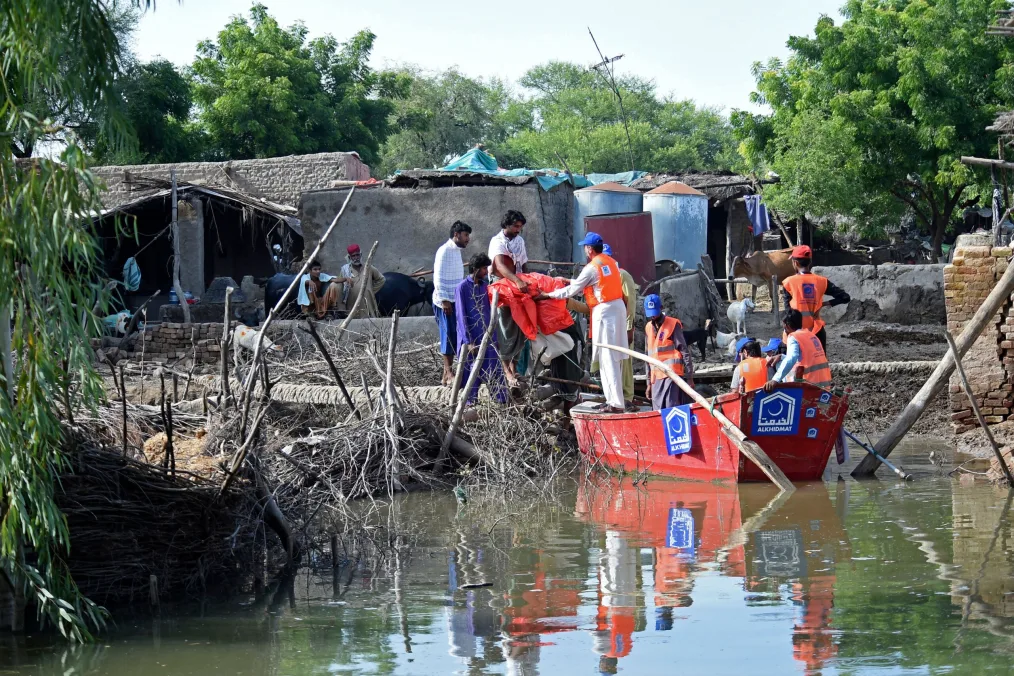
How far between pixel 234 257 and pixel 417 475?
14849mm

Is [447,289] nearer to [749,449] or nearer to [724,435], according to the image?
[724,435]

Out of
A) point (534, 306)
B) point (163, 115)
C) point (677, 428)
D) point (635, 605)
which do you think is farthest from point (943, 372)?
point (163, 115)


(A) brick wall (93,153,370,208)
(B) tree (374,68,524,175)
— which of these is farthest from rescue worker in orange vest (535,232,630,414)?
(B) tree (374,68,524,175)

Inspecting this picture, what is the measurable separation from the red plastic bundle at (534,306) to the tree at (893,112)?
12.4 metres

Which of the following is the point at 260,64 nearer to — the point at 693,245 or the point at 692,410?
the point at 693,245

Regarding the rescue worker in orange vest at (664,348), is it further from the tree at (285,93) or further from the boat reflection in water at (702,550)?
the tree at (285,93)

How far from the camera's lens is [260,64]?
29.9m

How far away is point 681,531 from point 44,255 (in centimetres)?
537

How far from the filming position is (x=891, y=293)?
59.1 ft

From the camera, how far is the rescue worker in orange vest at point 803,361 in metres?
11.0

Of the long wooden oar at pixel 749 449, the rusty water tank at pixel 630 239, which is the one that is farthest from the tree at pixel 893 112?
the long wooden oar at pixel 749 449

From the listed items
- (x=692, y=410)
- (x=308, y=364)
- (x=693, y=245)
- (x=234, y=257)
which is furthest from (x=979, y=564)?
(x=234, y=257)

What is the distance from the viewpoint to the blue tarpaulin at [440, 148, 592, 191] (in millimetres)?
19062

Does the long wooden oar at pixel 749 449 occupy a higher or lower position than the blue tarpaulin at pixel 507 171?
lower
